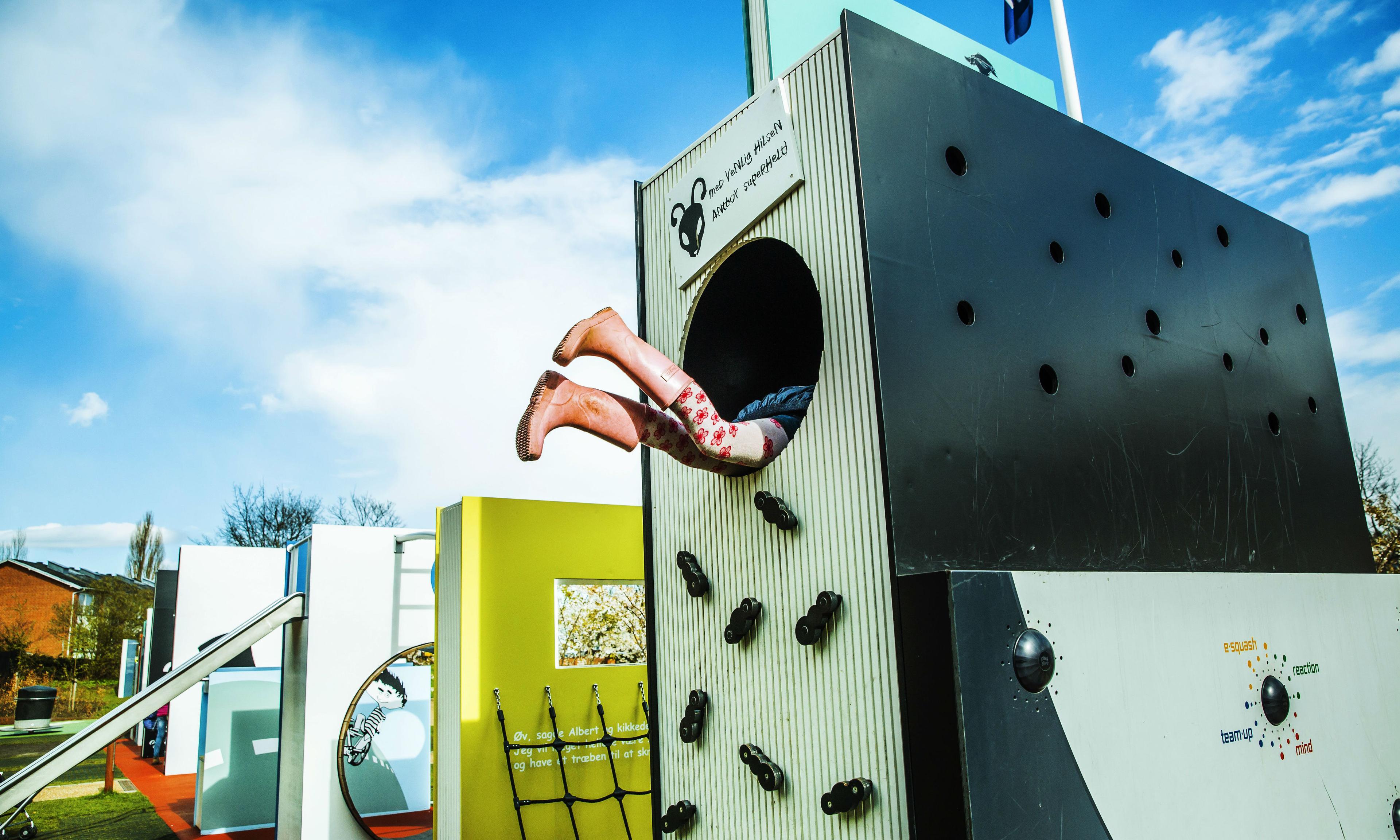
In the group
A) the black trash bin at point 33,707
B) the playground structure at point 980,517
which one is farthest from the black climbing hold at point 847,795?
the black trash bin at point 33,707

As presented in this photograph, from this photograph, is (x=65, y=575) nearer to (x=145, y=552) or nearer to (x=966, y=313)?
(x=145, y=552)

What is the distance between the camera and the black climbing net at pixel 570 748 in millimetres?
5559

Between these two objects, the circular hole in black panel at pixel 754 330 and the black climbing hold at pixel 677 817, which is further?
the circular hole in black panel at pixel 754 330

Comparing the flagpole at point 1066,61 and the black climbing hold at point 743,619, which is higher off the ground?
the flagpole at point 1066,61

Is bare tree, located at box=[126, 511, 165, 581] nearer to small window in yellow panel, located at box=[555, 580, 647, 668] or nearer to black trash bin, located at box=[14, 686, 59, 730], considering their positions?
black trash bin, located at box=[14, 686, 59, 730]

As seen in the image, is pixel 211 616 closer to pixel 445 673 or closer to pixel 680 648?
pixel 445 673

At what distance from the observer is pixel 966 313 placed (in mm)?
2768

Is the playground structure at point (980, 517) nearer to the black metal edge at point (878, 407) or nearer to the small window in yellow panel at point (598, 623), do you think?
the black metal edge at point (878, 407)

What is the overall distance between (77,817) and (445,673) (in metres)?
6.07

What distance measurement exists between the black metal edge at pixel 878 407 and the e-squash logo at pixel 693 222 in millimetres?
832

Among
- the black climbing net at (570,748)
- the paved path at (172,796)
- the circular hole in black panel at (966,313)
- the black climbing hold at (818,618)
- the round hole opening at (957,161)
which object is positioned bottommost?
the paved path at (172,796)

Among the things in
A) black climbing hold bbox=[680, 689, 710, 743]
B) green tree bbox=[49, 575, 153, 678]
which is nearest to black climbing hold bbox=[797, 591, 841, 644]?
black climbing hold bbox=[680, 689, 710, 743]

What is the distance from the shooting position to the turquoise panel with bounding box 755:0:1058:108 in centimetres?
380

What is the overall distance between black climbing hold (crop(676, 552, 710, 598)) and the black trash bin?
815 inches
